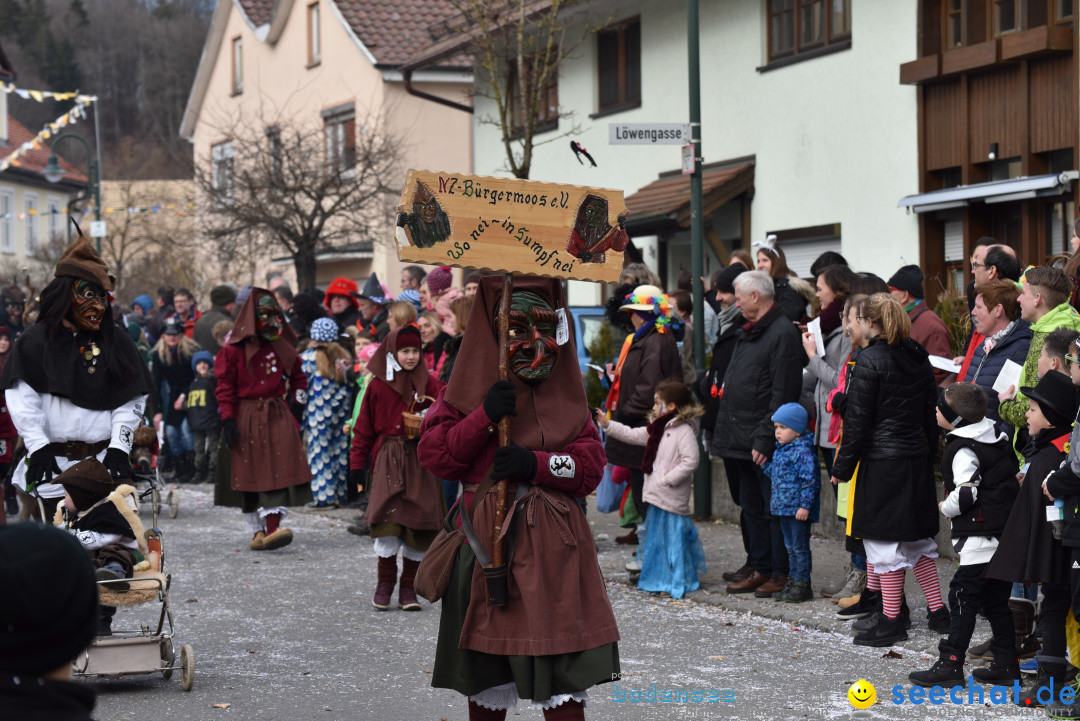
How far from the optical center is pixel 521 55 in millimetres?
16906

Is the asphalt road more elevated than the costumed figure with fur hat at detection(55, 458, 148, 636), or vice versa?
the costumed figure with fur hat at detection(55, 458, 148, 636)

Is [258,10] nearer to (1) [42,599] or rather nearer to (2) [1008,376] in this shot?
(2) [1008,376]

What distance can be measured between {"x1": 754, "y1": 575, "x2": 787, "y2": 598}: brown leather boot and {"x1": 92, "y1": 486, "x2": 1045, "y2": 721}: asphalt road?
0.85ft

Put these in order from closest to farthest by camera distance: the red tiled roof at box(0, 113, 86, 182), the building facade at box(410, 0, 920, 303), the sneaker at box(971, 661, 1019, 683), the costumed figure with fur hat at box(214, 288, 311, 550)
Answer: the sneaker at box(971, 661, 1019, 683) → the costumed figure with fur hat at box(214, 288, 311, 550) → the building facade at box(410, 0, 920, 303) → the red tiled roof at box(0, 113, 86, 182)

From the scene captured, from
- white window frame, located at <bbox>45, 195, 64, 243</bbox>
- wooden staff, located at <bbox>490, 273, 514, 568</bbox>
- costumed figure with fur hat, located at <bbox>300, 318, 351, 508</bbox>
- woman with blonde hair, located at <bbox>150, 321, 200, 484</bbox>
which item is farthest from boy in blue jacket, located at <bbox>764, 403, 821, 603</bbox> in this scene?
white window frame, located at <bbox>45, 195, 64, 243</bbox>

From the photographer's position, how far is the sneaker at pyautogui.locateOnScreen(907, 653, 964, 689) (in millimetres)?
6504

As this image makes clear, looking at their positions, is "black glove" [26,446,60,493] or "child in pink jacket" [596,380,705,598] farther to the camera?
"child in pink jacket" [596,380,705,598]

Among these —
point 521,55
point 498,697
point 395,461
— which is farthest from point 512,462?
point 521,55

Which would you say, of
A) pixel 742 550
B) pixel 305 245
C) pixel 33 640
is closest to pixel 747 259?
pixel 742 550

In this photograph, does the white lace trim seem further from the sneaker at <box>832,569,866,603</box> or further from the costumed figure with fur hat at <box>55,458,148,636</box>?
the sneaker at <box>832,569,866,603</box>

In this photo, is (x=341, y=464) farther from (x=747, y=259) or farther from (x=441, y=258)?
(x=441, y=258)

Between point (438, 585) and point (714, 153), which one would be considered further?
point (714, 153)

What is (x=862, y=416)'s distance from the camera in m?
7.50

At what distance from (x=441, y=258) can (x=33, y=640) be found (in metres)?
2.79
